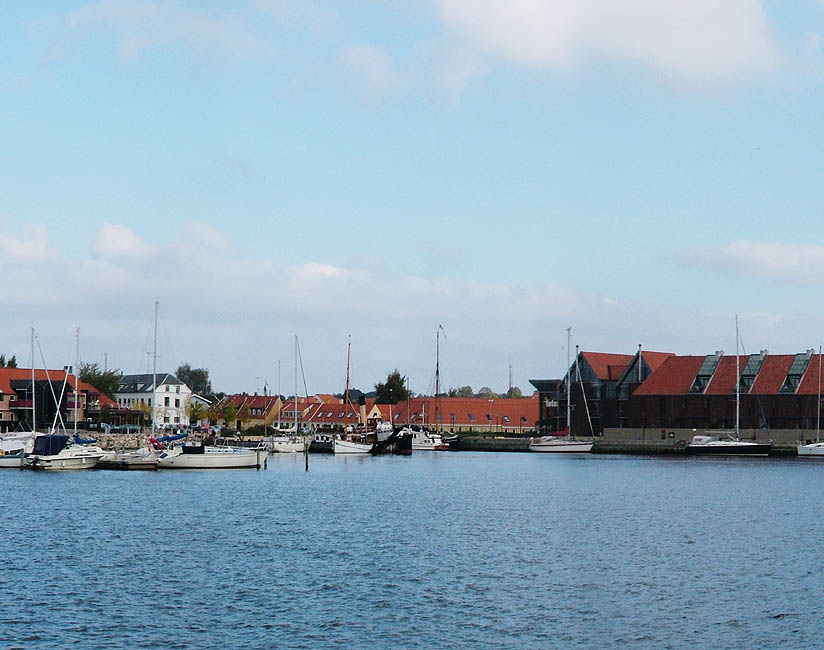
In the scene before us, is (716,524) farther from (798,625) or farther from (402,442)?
(402,442)

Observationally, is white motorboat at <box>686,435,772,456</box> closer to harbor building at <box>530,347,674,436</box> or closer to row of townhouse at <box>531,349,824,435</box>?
row of townhouse at <box>531,349,824,435</box>

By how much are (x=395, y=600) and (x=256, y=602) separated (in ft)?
14.2

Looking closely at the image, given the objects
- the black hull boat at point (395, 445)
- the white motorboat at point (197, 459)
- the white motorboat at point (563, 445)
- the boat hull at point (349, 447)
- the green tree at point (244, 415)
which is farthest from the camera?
the green tree at point (244, 415)

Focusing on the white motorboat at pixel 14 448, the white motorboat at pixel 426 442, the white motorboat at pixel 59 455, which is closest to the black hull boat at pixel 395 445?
the white motorboat at pixel 426 442

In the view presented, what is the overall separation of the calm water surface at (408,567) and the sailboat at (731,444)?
48404 millimetres

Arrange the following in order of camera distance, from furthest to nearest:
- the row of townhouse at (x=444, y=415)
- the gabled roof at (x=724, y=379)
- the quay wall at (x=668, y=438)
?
the row of townhouse at (x=444, y=415) → the gabled roof at (x=724, y=379) → the quay wall at (x=668, y=438)

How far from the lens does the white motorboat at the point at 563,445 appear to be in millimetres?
138500

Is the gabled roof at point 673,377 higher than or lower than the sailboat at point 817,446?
higher

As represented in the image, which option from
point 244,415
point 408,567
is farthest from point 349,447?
point 408,567

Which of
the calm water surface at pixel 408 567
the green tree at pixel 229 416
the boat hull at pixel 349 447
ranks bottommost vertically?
the calm water surface at pixel 408 567

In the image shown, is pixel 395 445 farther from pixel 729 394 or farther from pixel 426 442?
pixel 729 394

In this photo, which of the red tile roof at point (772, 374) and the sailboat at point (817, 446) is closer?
the sailboat at point (817, 446)

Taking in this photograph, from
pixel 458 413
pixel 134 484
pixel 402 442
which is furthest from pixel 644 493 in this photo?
pixel 458 413

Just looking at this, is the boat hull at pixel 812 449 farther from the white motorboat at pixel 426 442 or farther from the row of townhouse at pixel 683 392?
the white motorboat at pixel 426 442
